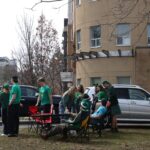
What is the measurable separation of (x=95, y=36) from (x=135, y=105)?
1763 centimetres

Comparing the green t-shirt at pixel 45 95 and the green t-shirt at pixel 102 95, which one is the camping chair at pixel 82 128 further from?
the green t-shirt at pixel 102 95

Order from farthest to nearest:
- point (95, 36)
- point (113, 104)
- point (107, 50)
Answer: point (95, 36), point (107, 50), point (113, 104)

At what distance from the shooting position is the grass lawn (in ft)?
48.9

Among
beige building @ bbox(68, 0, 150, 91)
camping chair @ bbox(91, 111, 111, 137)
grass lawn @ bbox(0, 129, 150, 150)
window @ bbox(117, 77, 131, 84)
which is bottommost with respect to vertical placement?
grass lawn @ bbox(0, 129, 150, 150)

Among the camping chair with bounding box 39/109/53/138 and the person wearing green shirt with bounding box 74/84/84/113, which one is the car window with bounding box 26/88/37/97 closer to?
the person wearing green shirt with bounding box 74/84/84/113

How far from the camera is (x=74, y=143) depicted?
1586 cm

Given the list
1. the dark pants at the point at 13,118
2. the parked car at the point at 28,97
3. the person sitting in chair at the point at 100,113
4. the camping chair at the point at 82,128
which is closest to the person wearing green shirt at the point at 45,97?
the dark pants at the point at 13,118

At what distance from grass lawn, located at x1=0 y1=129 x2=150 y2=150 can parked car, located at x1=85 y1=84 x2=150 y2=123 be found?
4.99 metres

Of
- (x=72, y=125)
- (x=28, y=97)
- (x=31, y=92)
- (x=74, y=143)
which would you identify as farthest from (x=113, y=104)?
(x=31, y=92)

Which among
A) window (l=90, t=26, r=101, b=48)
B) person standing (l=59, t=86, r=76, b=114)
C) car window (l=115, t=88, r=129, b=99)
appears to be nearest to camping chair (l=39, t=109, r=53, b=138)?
person standing (l=59, t=86, r=76, b=114)

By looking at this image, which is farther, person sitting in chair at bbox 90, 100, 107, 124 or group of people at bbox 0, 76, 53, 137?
person sitting in chair at bbox 90, 100, 107, 124

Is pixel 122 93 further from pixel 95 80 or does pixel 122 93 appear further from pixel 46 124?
pixel 95 80

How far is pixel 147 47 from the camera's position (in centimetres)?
3838

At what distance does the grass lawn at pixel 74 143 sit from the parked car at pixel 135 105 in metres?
4.99
